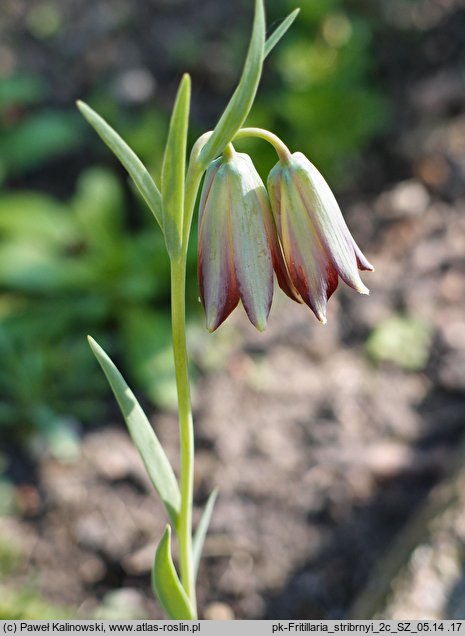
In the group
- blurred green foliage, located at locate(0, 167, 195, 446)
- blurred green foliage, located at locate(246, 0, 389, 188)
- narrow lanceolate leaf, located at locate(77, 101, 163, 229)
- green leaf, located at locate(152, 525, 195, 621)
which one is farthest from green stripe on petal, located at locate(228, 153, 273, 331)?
blurred green foliage, located at locate(246, 0, 389, 188)

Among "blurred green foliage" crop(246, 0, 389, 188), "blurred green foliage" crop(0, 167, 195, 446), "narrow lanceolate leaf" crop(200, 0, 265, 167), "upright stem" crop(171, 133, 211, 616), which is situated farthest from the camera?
"blurred green foliage" crop(246, 0, 389, 188)

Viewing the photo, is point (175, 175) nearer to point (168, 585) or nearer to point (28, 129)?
point (168, 585)

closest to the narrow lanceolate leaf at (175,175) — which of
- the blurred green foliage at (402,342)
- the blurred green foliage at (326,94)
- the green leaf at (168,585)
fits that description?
the green leaf at (168,585)

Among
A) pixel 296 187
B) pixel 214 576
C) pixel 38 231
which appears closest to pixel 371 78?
pixel 38 231

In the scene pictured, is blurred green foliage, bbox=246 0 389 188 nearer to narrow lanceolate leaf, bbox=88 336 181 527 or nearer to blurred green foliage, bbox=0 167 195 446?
blurred green foliage, bbox=0 167 195 446

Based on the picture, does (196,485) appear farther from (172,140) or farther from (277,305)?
(172,140)

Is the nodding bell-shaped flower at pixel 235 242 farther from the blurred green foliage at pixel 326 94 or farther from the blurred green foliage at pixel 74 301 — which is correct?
the blurred green foliage at pixel 326 94
